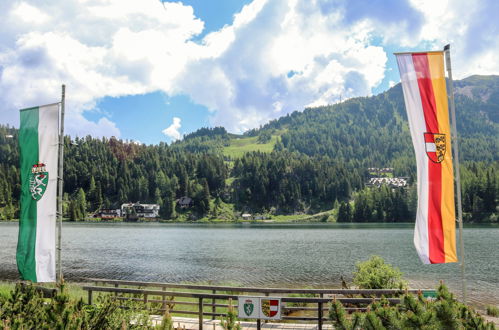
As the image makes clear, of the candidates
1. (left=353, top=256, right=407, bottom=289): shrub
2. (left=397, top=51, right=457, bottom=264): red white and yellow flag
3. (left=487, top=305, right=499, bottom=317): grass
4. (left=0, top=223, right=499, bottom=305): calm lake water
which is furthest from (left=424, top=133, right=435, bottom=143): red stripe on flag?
(left=0, top=223, right=499, bottom=305): calm lake water

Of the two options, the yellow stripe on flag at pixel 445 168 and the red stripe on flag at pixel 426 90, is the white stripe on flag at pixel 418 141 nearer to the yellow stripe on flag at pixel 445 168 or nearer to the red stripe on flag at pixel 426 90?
the red stripe on flag at pixel 426 90

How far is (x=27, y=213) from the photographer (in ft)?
47.0

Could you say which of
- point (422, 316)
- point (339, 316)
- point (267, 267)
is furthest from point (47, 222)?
point (267, 267)

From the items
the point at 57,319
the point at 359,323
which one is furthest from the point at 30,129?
the point at 359,323

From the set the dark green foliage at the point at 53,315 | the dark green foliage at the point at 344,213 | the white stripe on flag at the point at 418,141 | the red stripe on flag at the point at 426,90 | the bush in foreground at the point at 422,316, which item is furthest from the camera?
the dark green foliage at the point at 344,213

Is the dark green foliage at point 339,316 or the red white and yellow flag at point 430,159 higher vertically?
the red white and yellow flag at point 430,159

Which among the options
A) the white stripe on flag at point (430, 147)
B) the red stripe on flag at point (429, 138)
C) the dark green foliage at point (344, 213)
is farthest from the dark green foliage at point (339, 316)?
the dark green foliage at point (344, 213)

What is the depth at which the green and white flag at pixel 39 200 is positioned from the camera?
14.2 m

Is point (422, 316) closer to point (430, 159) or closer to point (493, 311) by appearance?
point (430, 159)

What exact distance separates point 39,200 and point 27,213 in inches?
27.3

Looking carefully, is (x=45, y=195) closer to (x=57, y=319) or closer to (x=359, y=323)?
(x=57, y=319)

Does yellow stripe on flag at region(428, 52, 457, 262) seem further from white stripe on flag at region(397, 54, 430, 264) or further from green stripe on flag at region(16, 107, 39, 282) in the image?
green stripe on flag at region(16, 107, 39, 282)

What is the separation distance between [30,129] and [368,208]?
622ft

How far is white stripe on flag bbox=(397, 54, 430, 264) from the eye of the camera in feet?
39.6
